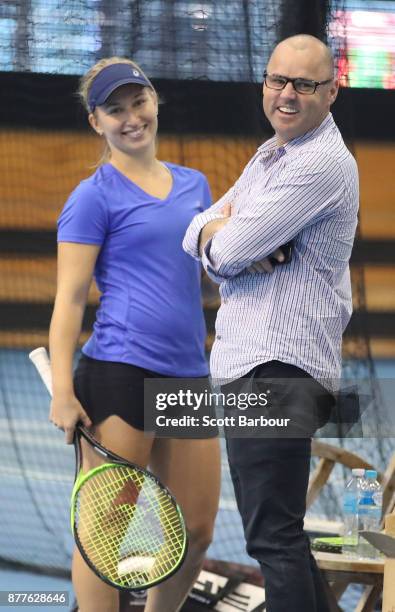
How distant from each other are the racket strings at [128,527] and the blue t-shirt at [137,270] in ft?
0.93

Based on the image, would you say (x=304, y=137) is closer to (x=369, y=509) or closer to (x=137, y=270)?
(x=137, y=270)

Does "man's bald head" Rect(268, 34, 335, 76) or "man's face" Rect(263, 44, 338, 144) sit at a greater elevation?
"man's bald head" Rect(268, 34, 335, 76)

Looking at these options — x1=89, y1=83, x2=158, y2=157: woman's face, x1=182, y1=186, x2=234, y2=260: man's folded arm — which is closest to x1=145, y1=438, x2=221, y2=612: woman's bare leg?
x1=182, y1=186, x2=234, y2=260: man's folded arm

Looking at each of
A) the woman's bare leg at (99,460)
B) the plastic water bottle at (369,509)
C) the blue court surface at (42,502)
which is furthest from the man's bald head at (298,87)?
the blue court surface at (42,502)

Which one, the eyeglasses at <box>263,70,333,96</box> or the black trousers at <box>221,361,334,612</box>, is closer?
the black trousers at <box>221,361,334,612</box>

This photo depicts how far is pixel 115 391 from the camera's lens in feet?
8.95

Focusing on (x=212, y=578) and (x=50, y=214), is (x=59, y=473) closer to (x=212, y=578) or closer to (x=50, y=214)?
(x=50, y=214)

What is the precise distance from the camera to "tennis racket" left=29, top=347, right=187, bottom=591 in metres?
2.59

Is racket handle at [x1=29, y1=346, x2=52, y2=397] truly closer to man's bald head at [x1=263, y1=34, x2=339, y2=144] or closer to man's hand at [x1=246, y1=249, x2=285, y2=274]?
man's hand at [x1=246, y1=249, x2=285, y2=274]

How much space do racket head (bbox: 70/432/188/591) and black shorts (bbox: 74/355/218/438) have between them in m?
0.10

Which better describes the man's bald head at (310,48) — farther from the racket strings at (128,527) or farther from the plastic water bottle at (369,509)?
the plastic water bottle at (369,509)

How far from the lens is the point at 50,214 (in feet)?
14.6

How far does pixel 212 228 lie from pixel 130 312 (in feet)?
1.20

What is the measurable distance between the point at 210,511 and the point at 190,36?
6.00 feet
